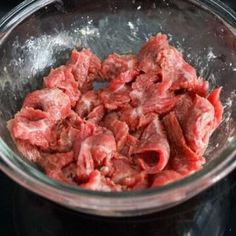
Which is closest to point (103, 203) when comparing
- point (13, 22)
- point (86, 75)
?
point (86, 75)

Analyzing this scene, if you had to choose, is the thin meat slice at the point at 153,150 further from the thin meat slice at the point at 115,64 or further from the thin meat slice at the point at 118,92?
the thin meat slice at the point at 115,64

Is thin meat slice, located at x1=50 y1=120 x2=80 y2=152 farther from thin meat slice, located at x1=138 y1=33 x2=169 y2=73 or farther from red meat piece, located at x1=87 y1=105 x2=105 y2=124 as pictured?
thin meat slice, located at x1=138 y1=33 x2=169 y2=73

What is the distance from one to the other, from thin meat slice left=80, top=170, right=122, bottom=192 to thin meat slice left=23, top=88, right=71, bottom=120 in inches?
10.8

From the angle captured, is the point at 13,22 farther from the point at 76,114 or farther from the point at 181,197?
the point at 181,197

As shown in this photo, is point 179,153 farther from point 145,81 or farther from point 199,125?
point 145,81

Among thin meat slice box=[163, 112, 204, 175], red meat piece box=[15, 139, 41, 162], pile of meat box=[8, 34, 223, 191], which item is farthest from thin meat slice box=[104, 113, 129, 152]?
red meat piece box=[15, 139, 41, 162]

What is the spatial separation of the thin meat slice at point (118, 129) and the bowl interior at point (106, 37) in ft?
1.03

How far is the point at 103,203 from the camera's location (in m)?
1.18

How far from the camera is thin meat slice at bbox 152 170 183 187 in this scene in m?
1.31

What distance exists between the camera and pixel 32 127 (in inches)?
57.2

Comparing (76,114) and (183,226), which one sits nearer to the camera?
(183,226)

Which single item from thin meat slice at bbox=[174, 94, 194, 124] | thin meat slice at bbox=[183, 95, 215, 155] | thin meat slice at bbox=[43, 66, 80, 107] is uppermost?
thin meat slice at bbox=[43, 66, 80, 107]

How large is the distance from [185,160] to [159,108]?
0.20 m

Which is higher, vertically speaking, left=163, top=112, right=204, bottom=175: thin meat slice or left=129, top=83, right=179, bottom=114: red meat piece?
left=129, top=83, right=179, bottom=114: red meat piece
